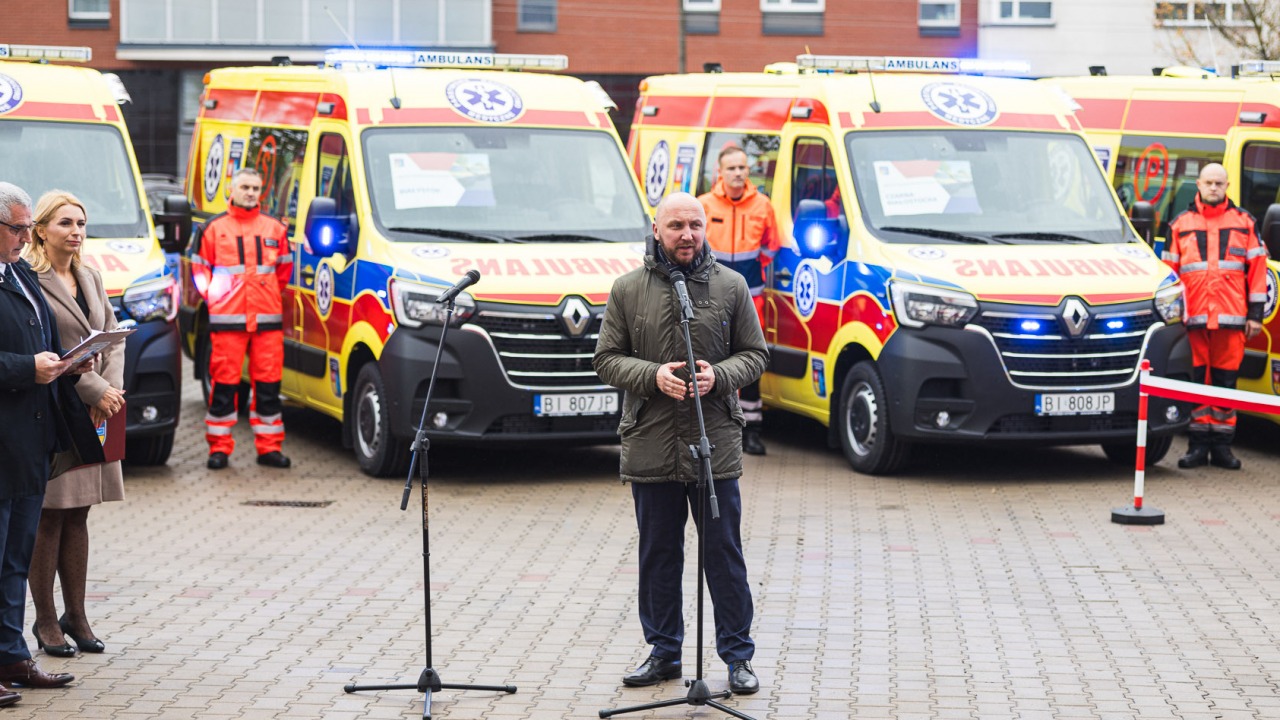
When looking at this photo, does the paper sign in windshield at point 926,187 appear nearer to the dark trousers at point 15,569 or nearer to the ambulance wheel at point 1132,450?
the ambulance wheel at point 1132,450

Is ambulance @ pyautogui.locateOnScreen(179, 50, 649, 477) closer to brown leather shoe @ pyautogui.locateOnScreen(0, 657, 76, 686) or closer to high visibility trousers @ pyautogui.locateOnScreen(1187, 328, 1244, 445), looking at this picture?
high visibility trousers @ pyautogui.locateOnScreen(1187, 328, 1244, 445)

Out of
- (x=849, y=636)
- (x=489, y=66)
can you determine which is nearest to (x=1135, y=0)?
(x=489, y=66)

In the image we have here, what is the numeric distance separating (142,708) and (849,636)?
2872 millimetres

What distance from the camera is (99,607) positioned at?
8523 millimetres

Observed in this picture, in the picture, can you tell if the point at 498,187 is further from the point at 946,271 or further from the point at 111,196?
the point at 946,271

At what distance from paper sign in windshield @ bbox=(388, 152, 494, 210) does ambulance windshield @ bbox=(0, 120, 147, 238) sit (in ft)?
5.27

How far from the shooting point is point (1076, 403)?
11797mm

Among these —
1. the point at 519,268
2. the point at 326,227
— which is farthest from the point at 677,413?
the point at 326,227

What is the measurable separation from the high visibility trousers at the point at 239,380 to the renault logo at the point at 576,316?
2.10 m

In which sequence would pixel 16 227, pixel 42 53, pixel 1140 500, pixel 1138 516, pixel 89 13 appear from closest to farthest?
pixel 16 227 < pixel 1138 516 < pixel 1140 500 < pixel 42 53 < pixel 89 13

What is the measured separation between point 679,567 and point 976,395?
485 centimetres

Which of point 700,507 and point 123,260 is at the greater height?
Answer: point 123,260

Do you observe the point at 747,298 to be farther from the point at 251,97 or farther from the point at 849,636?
the point at 251,97

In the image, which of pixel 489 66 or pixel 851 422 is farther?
pixel 489 66
